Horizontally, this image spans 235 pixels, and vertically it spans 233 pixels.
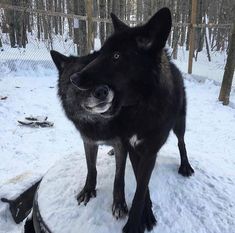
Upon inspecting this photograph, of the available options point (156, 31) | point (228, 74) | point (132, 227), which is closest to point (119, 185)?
point (132, 227)

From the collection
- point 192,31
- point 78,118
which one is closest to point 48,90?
point 192,31

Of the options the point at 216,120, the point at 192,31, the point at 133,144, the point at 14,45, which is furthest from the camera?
the point at 14,45

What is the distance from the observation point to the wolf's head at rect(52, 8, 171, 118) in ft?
6.64

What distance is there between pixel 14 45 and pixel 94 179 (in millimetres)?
13640

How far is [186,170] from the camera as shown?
3621 millimetres

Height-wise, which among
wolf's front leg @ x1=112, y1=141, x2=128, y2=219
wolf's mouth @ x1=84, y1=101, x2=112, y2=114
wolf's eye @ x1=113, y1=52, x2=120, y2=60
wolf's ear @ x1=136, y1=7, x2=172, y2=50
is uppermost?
wolf's ear @ x1=136, y1=7, x2=172, y2=50

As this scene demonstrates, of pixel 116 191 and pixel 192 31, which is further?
pixel 192 31

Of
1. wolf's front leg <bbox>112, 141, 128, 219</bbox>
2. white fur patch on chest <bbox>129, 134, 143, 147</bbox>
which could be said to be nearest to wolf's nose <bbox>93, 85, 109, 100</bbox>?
white fur patch on chest <bbox>129, 134, 143, 147</bbox>

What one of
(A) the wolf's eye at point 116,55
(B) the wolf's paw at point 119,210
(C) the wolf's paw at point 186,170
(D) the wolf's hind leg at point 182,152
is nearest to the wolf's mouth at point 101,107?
(A) the wolf's eye at point 116,55

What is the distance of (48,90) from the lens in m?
9.95

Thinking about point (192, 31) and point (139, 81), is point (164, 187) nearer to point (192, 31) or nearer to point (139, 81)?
point (139, 81)

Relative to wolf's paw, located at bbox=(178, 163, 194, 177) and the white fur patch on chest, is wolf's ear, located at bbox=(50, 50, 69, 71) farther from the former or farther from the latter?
wolf's paw, located at bbox=(178, 163, 194, 177)

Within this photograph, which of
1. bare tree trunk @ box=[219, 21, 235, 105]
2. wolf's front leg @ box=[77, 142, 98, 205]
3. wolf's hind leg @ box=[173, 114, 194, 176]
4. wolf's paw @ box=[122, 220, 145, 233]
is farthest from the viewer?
bare tree trunk @ box=[219, 21, 235, 105]

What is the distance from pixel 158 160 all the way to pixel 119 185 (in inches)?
42.2
